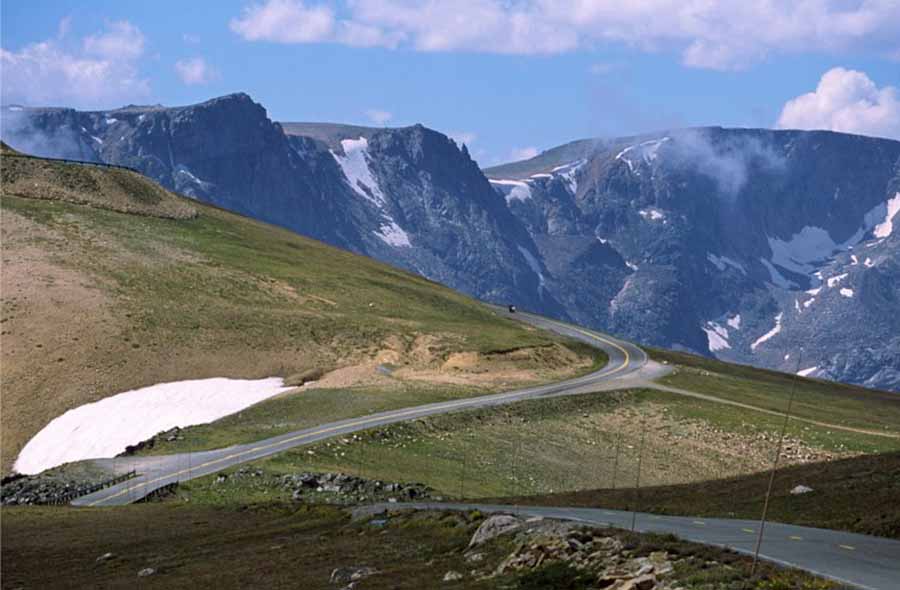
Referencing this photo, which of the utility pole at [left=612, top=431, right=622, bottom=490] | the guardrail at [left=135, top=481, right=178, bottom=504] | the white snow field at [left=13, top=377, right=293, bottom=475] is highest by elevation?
the white snow field at [left=13, top=377, right=293, bottom=475]

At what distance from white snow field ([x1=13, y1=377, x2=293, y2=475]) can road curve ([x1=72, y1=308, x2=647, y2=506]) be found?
353 inches

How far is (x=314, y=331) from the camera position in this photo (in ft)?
393

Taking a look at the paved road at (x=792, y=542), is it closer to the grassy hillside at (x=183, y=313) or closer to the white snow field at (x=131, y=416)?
the white snow field at (x=131, y=416)

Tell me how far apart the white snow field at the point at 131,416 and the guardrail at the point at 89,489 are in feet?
41.6

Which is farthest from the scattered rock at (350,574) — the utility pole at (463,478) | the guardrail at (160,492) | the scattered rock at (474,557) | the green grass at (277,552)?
the guardrail at (160,492)

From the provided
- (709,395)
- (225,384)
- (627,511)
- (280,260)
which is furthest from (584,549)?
(280,260)

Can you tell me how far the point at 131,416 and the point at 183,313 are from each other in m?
29.3

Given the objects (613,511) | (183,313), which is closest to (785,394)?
(183,313)

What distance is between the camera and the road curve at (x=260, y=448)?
6719 cm

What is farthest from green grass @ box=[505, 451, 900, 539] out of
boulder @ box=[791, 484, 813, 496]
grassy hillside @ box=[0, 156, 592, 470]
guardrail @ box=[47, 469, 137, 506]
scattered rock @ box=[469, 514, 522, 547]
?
grassy hillside @ box=[0, 156, 592, 470]

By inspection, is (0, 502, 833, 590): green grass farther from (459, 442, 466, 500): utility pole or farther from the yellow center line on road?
(459, 442, 466, 500): utility pole

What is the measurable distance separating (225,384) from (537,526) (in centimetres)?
6478

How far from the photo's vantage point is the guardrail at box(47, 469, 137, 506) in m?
65.8

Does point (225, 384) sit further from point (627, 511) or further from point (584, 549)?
point (584, 549)
